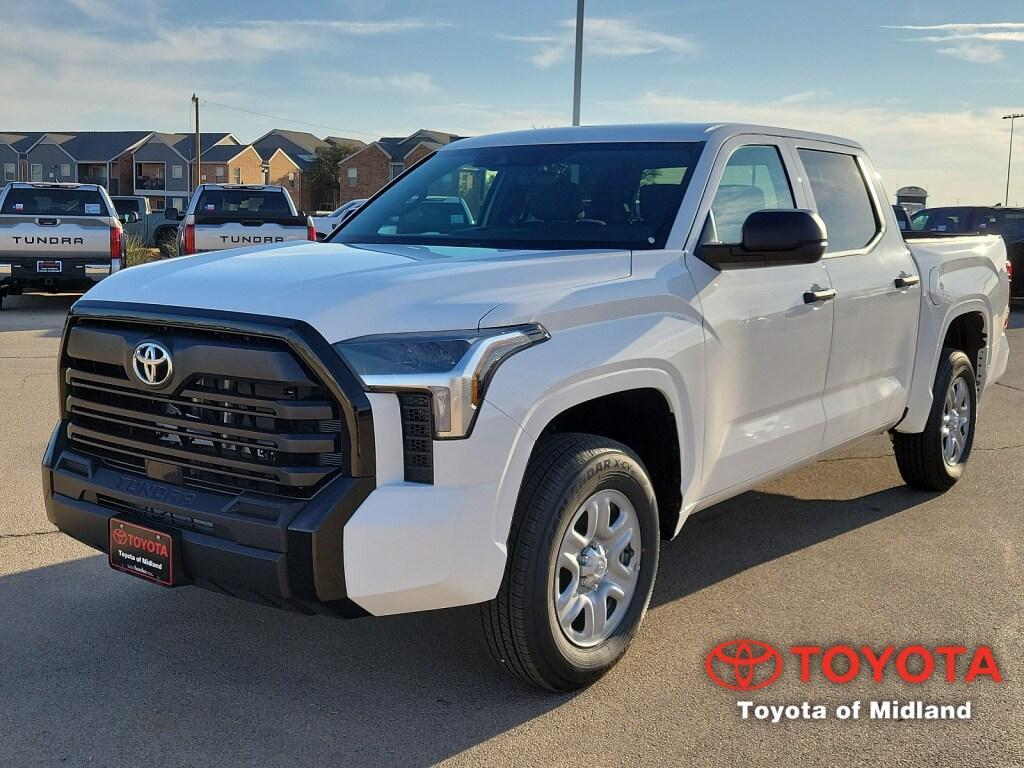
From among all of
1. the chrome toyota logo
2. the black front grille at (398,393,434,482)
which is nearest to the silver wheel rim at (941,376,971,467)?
the black front grille at (398,393,434,482)

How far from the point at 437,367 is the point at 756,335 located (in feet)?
5.41

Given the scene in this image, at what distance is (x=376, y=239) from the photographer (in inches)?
183

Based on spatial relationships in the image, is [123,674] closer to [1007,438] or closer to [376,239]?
[376,239]

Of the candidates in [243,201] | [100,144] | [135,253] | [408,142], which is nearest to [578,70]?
[243,201]

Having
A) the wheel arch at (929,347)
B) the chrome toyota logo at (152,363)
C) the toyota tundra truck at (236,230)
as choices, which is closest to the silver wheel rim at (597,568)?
the chrome toyota logo at (152,363)

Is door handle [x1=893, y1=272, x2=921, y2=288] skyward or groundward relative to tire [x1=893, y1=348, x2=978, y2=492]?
skyward

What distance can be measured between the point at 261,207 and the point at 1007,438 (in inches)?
566

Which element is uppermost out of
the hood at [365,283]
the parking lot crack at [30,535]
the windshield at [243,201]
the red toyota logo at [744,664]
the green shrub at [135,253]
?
the hood at [365,283]

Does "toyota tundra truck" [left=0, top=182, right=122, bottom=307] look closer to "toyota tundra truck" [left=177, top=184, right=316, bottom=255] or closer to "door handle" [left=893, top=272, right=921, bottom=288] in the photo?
"toyota tundra truck" [left=177, top=184, right=316, bottom=255]

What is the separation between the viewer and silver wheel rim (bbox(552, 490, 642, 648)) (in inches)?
138

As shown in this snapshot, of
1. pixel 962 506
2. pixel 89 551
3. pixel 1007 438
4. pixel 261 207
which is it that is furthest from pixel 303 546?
pixel 261 207

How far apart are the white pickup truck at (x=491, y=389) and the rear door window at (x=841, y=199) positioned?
4.3 inches

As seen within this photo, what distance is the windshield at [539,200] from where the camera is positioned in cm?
423

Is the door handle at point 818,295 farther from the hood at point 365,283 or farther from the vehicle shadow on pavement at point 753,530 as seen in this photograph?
the vehicle shadow on pavement at point 753,530
